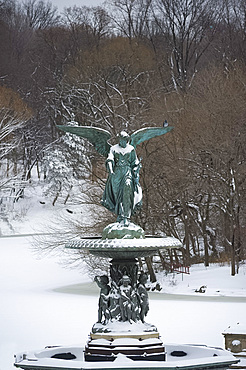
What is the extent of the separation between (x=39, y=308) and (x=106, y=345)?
12820 mm

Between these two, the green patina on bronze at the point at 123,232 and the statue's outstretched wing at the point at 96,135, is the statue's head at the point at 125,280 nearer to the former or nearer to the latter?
the green patina on bronze at the point at 123,232

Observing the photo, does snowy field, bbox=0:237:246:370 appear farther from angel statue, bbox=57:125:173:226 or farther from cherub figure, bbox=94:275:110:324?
angel statue, bbox=57:125:173:226

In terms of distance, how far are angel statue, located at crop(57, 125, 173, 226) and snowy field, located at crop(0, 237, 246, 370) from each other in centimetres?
465

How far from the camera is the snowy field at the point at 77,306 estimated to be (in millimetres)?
17484

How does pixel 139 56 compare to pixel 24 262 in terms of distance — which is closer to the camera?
pixel 24 262

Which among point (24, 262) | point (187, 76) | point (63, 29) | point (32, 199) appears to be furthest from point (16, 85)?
point (24, 262)

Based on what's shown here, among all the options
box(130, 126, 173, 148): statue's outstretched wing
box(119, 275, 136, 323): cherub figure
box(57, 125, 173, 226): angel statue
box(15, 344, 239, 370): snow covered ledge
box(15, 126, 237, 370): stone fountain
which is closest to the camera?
box(15, 344, 239, 370): snow covered ledge

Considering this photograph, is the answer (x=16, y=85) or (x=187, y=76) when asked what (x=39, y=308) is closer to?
(x=187, y=76)

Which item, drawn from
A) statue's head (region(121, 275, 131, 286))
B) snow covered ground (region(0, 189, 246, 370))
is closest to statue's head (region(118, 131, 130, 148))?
statue's head (region(121, 275, 131, 286))

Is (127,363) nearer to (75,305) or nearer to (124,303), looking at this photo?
(124,303)

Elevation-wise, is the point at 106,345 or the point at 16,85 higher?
the point at 16,85

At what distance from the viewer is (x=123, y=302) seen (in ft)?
36.7

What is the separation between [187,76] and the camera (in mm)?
48219

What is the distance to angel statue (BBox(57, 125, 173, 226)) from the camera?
37.7 feet
